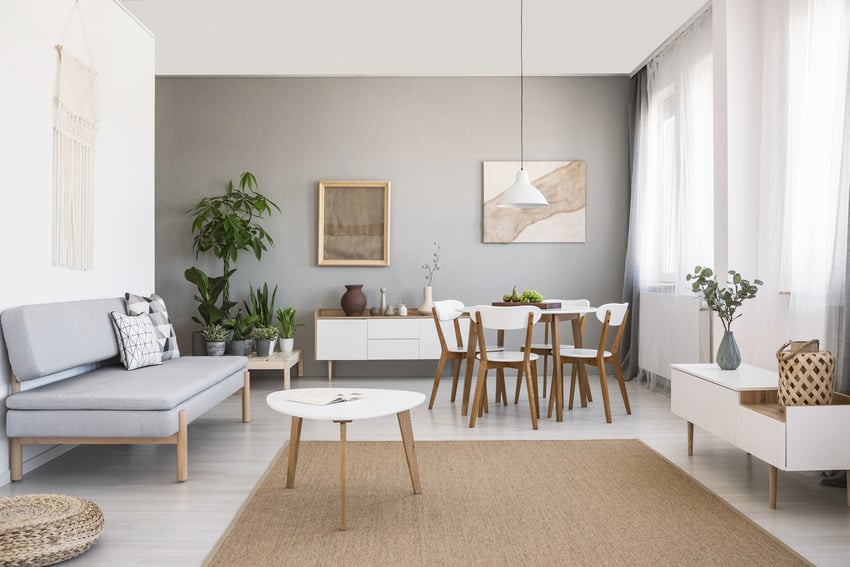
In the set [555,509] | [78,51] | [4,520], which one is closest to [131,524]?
[4,520]

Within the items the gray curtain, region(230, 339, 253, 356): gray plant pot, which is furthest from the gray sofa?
the gray curtain

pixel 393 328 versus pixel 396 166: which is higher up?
pixel 396 166

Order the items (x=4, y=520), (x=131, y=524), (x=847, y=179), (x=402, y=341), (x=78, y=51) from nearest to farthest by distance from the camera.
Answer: (x=4, y=520), (x=131, y=524), (x=847, y=179), (x=78, y=51), (x=402, y=341)

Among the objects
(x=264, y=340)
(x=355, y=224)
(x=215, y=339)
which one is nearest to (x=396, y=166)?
(x=355, y=224)

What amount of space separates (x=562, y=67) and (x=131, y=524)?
17.8 feet

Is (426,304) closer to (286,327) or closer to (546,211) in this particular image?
(286,327)

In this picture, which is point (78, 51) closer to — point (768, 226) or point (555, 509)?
point (555, 509)

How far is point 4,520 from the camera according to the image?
94.8 inches

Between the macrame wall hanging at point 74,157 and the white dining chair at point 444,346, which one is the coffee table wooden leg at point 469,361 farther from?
the macrame wall hanging at point 74,157

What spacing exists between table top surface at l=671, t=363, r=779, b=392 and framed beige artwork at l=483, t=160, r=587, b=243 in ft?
9.91

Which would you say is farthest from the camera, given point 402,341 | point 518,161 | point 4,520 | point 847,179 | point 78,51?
point 518,161

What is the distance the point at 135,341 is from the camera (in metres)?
4.05

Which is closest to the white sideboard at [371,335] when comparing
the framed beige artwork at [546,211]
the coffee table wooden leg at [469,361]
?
the framed beige artwork at [546,211]

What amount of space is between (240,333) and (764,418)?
14.1 feet
